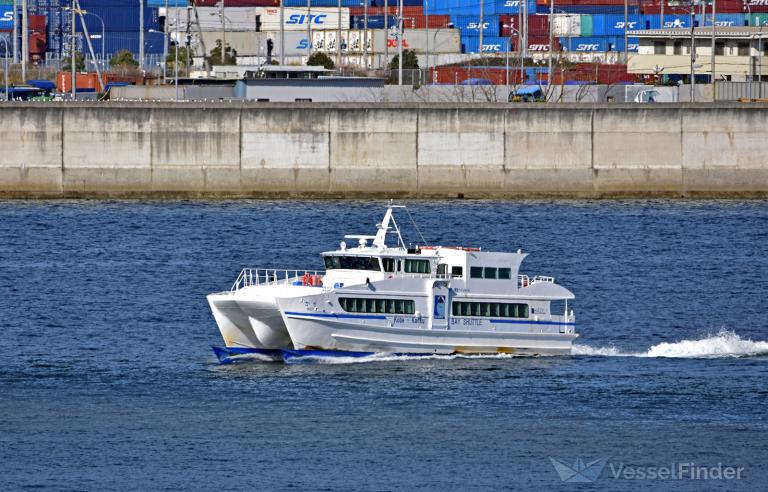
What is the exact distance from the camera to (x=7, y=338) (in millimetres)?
55156

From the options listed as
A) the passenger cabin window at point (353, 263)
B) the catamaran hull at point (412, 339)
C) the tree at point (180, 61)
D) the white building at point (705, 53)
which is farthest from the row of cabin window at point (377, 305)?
the tree at point (180, 61)

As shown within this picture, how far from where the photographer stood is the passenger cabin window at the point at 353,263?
49.8 metres

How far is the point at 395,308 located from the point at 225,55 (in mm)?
139928

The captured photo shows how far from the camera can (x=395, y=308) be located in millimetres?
49156

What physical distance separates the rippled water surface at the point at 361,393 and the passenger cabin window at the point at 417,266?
115 inches

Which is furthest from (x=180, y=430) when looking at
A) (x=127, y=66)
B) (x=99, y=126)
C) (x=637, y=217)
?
(x=127, y=66)

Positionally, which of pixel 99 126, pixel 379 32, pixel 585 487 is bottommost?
pixel 585 487

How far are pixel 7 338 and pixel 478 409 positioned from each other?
64.4ft

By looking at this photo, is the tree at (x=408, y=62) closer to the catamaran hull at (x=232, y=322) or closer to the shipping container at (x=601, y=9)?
the shipping container at (x=601, y=9)

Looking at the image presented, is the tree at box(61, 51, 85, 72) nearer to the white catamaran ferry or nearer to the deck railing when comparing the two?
the deck railing

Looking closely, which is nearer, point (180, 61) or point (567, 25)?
point (180, 61)

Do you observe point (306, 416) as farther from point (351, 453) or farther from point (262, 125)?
point (262, 125)

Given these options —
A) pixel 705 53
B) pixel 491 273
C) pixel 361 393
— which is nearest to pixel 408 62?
pixel 705 53

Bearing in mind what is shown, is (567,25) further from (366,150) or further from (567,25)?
(366,150)
